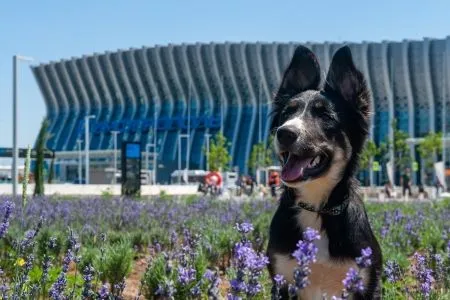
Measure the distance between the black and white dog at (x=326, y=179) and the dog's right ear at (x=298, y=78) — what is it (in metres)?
0.01

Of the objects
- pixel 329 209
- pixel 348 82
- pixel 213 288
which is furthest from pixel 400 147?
pixel 213 288

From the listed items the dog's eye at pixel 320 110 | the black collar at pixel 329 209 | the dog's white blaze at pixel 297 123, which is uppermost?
the dog's eye at pixel 320 110

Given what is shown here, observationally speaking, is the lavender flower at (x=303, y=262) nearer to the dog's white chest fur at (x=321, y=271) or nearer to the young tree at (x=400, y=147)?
the dog's white chest fur at (x=321, y=271)

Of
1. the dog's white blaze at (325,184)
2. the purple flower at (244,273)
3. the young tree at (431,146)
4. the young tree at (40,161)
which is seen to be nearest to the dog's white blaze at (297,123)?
the dog's white blaze at (325,184)

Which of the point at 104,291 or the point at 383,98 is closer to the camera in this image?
the point at 104,291

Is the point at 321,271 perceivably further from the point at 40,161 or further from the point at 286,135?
the point at 40,161

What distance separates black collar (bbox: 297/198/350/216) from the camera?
3.58 m

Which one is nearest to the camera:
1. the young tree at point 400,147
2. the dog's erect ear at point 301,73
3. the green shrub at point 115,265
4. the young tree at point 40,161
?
the dog's erect ear at point 301,73

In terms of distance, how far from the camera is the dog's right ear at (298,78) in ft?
13.3

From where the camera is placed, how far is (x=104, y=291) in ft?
8.25

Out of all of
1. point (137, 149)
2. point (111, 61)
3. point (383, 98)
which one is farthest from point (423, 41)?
point (137, 149)

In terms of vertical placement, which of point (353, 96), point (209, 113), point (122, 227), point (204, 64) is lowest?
point (122, 227)

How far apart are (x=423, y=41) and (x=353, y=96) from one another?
82414 millimetres

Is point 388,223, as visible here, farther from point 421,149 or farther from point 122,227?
point 421,149
